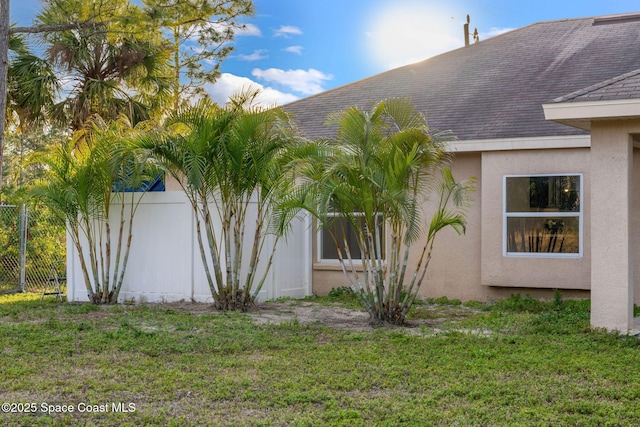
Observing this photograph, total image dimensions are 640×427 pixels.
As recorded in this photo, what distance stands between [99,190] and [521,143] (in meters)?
6.52

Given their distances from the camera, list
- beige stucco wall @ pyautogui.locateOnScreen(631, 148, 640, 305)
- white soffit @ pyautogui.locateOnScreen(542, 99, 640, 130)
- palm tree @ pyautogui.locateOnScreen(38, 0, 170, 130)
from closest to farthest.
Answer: white soffit @ pyautogui.locateOnScreen(542, 99, 640, 130) < beige stucco wall @ pyautogui.locateOnScreen(631, 148, 640, 305) < palm tree @ pyautogui.locateOnScreen(38, 0, 170, 130)

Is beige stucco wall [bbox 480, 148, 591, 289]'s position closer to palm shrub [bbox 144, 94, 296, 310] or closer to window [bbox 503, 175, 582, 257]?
window [bbox 503, 175, 582, 257]

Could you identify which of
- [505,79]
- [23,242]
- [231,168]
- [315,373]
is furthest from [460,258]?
[23,242]

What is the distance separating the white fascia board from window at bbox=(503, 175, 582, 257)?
0.47 metres

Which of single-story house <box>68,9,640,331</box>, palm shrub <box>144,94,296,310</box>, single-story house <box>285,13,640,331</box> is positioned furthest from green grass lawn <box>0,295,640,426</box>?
single-story house <box>68,9,640,331</box>

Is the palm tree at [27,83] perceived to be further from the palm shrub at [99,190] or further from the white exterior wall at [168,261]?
the white exterior wall at [168,261]

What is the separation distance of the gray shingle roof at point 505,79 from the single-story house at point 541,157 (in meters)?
0.04

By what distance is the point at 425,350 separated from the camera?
25.1 ft

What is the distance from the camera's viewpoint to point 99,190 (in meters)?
11.8

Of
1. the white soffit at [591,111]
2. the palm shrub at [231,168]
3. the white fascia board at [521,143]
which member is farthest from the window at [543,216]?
the palm shrub at [231,168]

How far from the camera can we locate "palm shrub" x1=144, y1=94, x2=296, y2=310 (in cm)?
1052

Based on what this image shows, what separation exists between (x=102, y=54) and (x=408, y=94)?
25.4 ft

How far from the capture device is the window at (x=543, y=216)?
37.4ft

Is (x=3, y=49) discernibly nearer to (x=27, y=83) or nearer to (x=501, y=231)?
(x=27, y=83)
